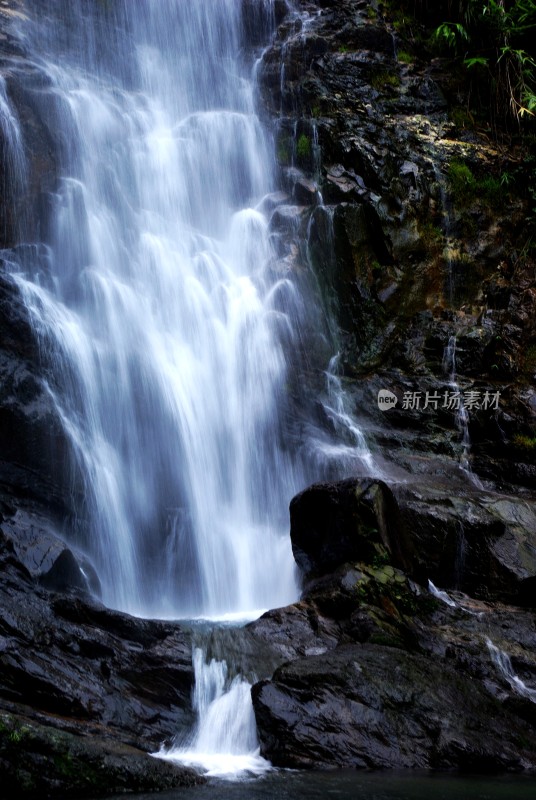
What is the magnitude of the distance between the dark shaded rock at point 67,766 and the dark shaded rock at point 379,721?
1.09 metres

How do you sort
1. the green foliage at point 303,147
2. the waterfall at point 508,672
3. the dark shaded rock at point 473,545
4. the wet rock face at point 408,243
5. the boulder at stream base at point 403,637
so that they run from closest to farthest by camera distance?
1. the boulder at stream base at point 403,637
2. the waterfall at point 508,672
3. the dark shaded rock at point 473,545
4. the wet rock face at point 408,243
5. the green foliage at point 303,147

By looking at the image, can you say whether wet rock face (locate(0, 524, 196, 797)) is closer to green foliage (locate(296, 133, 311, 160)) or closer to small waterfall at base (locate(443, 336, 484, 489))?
small waterfall at base (locate(443, 336, 484, 489))

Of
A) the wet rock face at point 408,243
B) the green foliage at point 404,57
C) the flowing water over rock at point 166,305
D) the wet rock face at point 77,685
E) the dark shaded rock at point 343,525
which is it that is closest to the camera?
the wet rock face at point 77,685

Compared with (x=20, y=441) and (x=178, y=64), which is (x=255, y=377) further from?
(x=178, y=64)

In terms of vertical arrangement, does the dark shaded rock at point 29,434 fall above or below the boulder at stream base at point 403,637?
above

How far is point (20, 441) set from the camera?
9719 millimetres

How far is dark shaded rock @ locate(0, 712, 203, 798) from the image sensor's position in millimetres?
5273

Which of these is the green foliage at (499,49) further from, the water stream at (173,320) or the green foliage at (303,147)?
the water stream at (173,320)

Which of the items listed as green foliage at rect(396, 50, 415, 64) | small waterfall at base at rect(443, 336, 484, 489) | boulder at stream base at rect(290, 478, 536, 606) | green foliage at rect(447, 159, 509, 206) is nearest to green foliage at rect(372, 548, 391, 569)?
boulder at stream base at rect(290, 478, 536, 606)

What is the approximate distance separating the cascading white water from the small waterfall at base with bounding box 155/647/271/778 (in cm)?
244

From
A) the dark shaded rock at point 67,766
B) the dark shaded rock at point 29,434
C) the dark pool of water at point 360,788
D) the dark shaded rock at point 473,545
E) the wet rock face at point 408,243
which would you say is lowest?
the dark pool of water at point 360,788

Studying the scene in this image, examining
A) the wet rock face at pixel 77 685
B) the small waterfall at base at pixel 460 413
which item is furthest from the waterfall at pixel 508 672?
the small waterfall at base at pixel 460 413

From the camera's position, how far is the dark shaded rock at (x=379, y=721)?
6418 mm

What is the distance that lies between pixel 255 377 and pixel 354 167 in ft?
18.9
